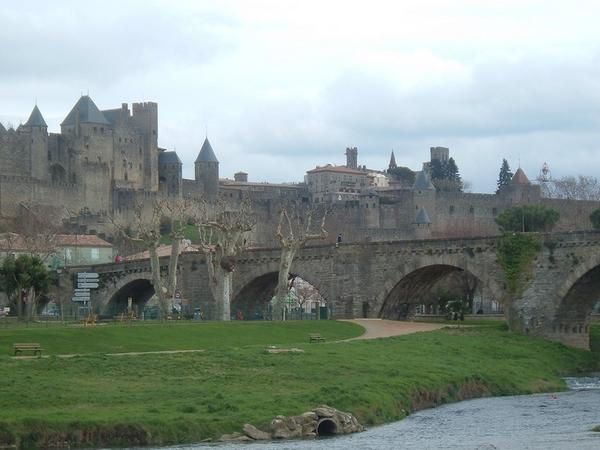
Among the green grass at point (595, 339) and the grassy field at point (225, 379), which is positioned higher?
the green grass at point (595, 339)

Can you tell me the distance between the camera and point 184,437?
111 feet

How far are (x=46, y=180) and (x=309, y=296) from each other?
32.8 m

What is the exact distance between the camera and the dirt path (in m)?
59.0

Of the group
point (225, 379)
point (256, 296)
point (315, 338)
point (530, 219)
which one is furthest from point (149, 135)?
point (225, 379)

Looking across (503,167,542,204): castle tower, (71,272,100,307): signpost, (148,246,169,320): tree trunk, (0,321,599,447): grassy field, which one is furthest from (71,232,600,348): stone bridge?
(503,167,542,204): castle tower

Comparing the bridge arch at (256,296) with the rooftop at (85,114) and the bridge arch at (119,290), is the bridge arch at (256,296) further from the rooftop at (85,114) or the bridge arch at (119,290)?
the rooftop at (85,114)

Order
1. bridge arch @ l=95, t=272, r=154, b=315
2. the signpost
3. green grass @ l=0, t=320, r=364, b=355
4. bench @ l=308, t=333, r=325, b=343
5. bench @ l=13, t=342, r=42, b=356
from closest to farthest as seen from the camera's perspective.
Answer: bench @ l=13, t=342, r=42, b=356, green grass @ l=0, t=320, r=364, b=355, bench @ l=308, t=333, r=325, b=343, the signpost, bridge arch @ l=95, t=272, r=154, b=315

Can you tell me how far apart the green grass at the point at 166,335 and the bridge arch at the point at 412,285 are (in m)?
6.89

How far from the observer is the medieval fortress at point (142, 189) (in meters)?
135

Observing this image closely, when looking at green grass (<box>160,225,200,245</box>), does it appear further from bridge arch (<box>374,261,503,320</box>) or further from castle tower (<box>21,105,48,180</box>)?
bridge arch (<box>374,261,503,320</box>)

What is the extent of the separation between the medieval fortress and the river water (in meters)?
84.4

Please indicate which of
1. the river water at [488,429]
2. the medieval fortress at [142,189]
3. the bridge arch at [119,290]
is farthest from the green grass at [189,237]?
the river water at [488,429]

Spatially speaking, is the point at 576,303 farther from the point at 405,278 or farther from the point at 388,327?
the point at 405,278

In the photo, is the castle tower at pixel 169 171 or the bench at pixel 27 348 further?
the castle tower at pixel 169 171
